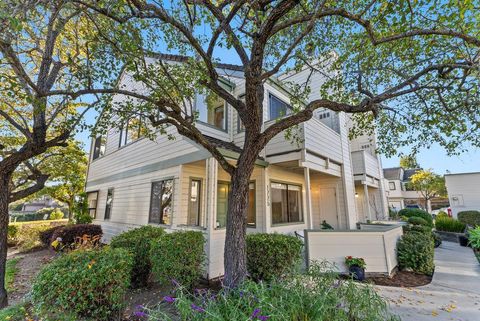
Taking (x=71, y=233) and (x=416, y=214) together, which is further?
(x=416, y=214)

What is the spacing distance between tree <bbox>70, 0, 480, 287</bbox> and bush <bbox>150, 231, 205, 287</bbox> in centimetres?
123

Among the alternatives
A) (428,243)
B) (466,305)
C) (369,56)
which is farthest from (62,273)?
(428,243)

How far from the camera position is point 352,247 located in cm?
636

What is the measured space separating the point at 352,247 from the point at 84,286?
20.5ft

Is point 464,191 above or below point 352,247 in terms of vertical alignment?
above

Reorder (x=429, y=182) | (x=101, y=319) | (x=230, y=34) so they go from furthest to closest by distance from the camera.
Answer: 1. (x=429, y=182)
2. (x=230, y=34)
3. (x=101, y=319)

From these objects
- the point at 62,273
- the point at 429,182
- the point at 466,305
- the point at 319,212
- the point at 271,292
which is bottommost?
the point at 466,305

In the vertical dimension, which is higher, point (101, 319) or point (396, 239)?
point (396, 239)

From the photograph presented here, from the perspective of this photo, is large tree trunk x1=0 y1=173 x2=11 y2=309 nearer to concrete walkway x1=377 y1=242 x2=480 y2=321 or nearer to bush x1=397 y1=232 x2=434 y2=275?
concrete walkway x1=377 y1=242 x2=480 y2=321

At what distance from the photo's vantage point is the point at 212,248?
6.03 metres

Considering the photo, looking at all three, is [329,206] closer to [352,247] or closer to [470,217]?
[352,247]

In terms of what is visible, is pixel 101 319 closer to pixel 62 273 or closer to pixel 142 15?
pixel 62 273

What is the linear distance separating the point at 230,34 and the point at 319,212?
899 centimetres

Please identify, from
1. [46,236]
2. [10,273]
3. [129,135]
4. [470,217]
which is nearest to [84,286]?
[10,273]
